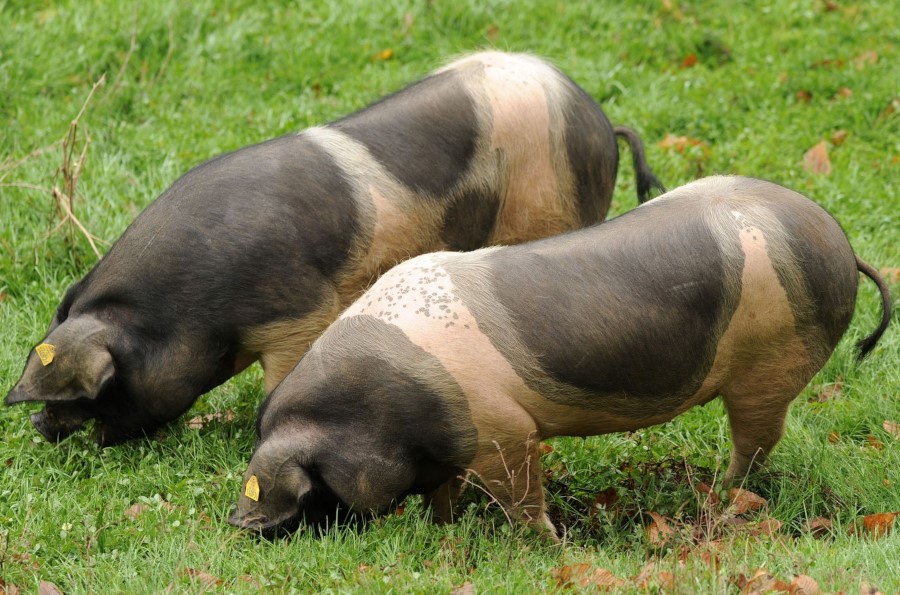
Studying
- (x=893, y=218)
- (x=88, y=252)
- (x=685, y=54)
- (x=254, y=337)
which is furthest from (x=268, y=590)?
(x=685, y=54)

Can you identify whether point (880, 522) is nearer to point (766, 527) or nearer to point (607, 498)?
point (766, 527)

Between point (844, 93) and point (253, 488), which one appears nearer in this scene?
point (253, 488)

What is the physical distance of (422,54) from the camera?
905 centimetres

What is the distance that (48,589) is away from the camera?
444cm

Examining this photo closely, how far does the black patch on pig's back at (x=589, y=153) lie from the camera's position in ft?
19.4

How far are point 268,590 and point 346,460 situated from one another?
0.59 meters

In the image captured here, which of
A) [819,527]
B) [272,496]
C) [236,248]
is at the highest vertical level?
[236,248]

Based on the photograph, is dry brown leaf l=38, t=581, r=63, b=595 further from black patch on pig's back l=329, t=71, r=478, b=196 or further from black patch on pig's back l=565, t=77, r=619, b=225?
black patch on pig's back l=565, t=77, r=619, b=225

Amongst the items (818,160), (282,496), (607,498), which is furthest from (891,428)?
(282,496)

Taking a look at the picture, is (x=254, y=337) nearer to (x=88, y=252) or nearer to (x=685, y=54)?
(x=88, y=252)

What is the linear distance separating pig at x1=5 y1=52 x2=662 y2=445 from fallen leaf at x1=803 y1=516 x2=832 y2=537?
190 cm

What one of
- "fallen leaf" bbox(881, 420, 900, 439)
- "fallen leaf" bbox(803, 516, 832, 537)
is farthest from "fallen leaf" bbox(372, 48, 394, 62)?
"fallen leaf" bbox(803, 516, 832, 537)

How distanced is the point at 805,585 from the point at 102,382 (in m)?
3.08

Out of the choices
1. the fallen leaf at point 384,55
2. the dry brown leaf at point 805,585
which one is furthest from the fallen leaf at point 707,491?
the fallen leaf at point 384,55
